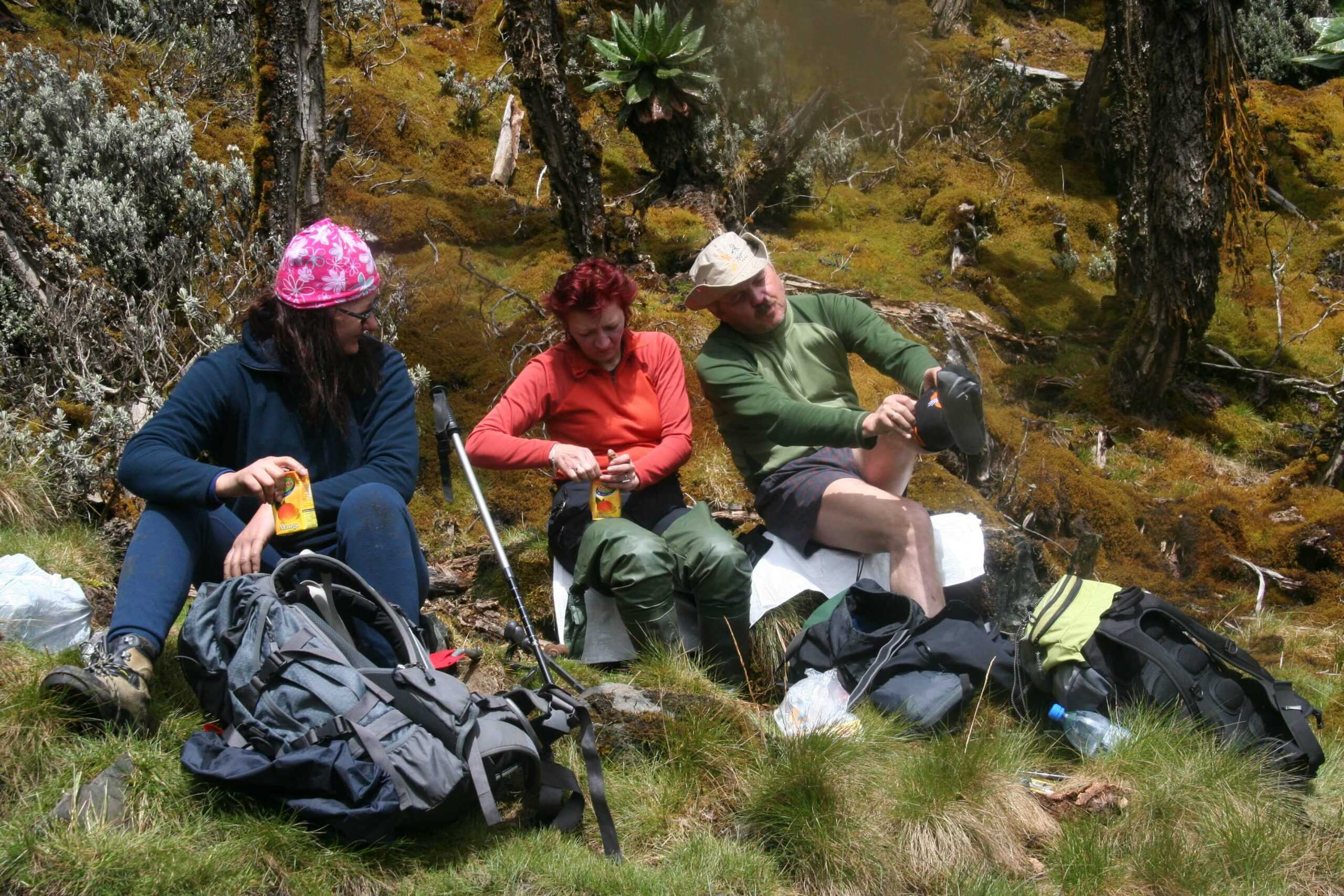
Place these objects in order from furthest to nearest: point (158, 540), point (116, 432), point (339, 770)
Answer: point (116, 432), point (158, 540), point (339, 770)

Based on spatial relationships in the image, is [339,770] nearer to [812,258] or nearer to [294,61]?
[294,61]

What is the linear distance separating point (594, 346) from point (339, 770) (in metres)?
2.11

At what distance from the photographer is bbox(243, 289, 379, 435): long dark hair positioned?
3.63 meters

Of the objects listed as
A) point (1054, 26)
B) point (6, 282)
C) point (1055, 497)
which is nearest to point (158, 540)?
point (6, 282)

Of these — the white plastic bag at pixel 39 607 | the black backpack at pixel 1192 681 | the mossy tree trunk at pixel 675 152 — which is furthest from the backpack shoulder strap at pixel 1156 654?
the mossy tree trunk at pixel 675 152

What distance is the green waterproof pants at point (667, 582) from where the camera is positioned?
3.99 m

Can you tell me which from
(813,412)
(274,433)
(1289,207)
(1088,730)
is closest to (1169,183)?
(1289,207)

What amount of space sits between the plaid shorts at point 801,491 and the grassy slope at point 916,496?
0.79 metres

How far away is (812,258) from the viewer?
852cm

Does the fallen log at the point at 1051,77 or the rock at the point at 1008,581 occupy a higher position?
the fallen log at the point at 1051,77

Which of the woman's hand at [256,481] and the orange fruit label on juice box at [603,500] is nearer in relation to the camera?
the woman's hand at [256,481]

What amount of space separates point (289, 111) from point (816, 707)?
3.95 m

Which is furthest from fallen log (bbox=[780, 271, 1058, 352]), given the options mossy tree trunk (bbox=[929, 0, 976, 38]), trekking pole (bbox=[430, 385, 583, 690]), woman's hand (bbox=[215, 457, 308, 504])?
woman's hand (bbox=[215, 457, 308, 504])

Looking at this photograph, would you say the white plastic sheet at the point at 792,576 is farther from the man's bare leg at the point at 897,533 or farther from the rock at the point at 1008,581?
the rock at the point at 1008,581
